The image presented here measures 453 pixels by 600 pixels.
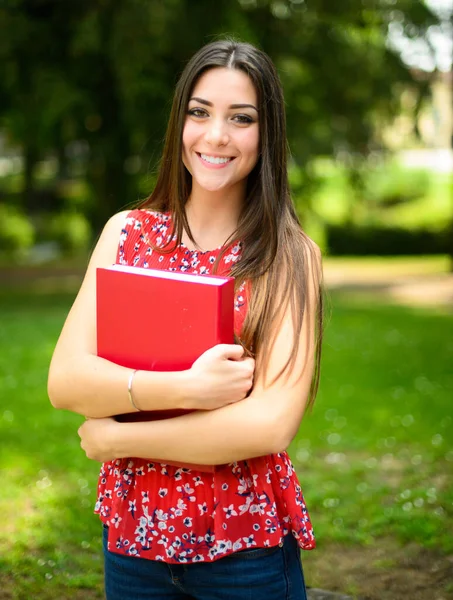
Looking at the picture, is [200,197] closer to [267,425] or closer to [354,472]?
[267,425]

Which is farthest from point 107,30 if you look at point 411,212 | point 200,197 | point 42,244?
point 411,212

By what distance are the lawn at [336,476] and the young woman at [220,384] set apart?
5.86ft

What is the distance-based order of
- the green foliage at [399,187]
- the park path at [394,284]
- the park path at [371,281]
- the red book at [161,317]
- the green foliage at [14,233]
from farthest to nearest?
the green foliage at [399,187], the green foliage at [14,233], the park path at [371,281], the park path at [394,284], the red book at [161,317]

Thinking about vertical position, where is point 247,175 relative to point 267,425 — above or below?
above

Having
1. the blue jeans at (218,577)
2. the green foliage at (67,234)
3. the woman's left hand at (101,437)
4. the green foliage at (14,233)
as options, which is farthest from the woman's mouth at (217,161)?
the green foliage at (67,234)

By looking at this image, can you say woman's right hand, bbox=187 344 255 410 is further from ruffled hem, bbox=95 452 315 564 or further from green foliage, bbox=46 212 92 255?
green foliage, bbox=46 212 92 255

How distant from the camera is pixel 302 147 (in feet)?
40.5

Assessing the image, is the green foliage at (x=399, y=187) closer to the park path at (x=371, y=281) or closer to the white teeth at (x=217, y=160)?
the park path at (x=371, y=281)

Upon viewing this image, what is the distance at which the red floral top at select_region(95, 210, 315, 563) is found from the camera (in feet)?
5.63

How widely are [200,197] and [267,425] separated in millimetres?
588

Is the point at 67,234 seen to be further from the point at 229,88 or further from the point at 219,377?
the point at 219,377

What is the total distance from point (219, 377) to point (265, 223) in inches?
16.2

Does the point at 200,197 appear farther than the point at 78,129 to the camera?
No

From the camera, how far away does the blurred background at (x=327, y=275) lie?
3996 millimetres
